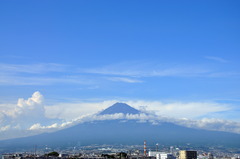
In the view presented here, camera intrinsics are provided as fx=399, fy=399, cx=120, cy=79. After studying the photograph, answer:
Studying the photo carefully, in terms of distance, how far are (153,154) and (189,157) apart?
4617 cm

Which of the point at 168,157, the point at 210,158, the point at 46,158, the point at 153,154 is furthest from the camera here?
the point at 153,154

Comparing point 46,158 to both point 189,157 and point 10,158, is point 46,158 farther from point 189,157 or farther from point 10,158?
point 189,157

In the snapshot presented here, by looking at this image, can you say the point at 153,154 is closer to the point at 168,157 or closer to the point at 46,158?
the point at 168,157

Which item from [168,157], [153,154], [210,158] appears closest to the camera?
[168,157]

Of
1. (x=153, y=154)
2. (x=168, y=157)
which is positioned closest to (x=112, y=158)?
(x=168, y=157)

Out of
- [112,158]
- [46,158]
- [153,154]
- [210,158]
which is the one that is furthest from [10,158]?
[210,158]

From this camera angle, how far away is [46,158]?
149125 millimetres

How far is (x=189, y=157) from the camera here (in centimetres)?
15200

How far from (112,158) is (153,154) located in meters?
37.1

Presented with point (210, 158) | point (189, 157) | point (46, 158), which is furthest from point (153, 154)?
point (46, 158)

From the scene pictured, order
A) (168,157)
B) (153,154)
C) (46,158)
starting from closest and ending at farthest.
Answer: (46,158), (168,157), (153,154)

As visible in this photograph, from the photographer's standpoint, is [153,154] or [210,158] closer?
[210,158]

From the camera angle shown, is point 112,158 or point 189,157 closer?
point 189,157

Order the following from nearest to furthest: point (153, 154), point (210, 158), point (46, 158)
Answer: point (46, 158), point (210, 158), point (153, 154)
